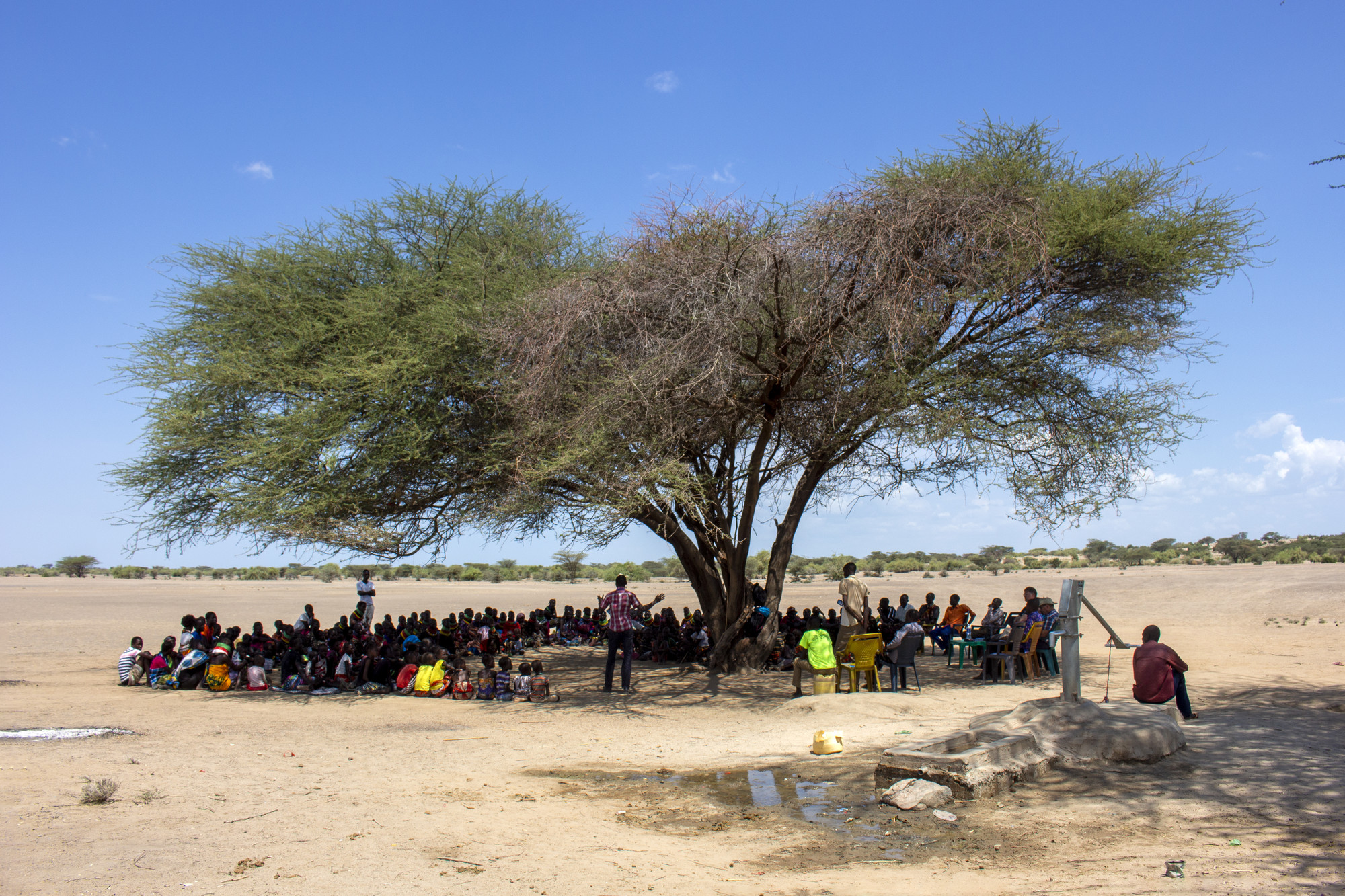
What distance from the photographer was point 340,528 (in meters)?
14.2

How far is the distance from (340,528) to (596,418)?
504 cm

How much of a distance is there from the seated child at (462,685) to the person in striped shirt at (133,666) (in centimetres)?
537

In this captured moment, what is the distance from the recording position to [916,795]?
6.62 metres

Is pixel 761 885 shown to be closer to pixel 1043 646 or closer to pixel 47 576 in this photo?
pixel 1043 646

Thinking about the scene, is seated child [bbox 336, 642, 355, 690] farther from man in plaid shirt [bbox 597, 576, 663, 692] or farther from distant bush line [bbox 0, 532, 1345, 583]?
distant bush line [bbox 0, 532, 1345, 583]

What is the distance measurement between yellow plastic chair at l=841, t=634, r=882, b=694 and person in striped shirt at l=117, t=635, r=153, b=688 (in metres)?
11.6

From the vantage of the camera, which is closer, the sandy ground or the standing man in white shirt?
the sandy ground

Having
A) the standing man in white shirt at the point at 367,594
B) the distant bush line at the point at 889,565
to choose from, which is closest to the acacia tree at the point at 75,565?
the distant bush line at the point at 889,565

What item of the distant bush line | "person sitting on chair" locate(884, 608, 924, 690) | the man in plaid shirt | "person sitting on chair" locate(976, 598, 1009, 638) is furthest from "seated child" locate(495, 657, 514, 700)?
the distant bush line

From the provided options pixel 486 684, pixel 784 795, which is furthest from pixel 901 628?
pixel 784 795

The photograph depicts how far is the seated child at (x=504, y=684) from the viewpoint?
44.3 ft

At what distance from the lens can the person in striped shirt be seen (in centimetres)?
1423

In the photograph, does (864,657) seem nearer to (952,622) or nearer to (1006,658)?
(1006,658)

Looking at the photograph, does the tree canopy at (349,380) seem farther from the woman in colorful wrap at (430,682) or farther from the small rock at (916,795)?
the small rock at (916,795)
